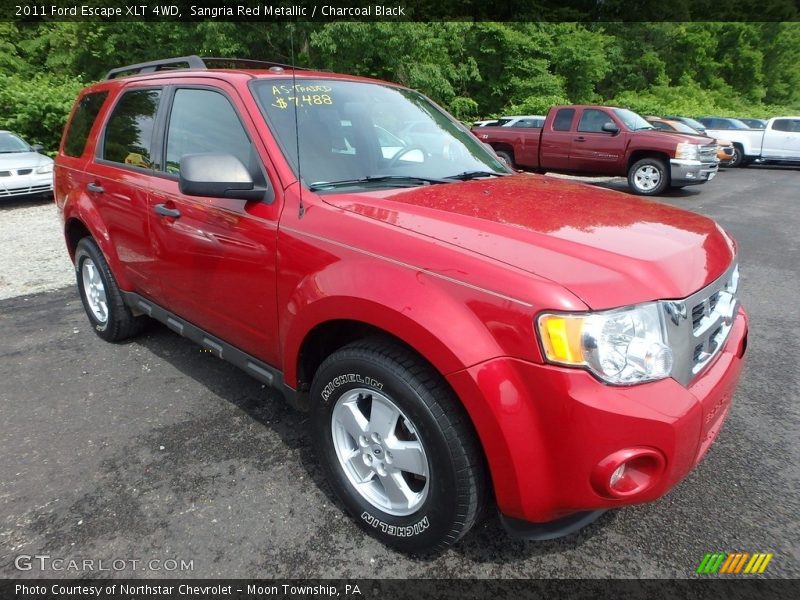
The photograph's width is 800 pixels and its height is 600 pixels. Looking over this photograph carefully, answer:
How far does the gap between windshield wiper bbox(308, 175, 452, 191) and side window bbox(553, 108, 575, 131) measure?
11155 millimetres

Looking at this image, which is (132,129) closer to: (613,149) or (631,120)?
(613,149)

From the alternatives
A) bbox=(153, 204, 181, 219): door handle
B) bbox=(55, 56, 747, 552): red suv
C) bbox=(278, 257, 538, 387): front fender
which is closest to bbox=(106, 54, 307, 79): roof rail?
bbox=(55, 56, 747, 552): red suv

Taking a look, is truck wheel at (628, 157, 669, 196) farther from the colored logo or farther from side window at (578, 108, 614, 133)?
the colored logo

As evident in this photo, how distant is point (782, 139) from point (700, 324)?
65.6 ft

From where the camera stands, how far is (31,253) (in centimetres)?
704

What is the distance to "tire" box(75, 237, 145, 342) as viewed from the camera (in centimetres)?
388

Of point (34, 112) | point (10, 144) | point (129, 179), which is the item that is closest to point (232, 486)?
point (129, 179)

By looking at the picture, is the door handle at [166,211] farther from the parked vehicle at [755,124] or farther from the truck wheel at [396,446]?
the parked vehicle at [755,124]

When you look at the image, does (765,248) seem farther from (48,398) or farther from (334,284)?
(48,398)

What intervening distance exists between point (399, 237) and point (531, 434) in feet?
2.68

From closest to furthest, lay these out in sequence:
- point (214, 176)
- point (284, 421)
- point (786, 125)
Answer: point (214, 176) → point (284, 421) → point (786, 125)

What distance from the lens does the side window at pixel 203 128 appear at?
2.67m

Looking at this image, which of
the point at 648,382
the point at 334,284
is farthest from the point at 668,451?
the point at 334,284

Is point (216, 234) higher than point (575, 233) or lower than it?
lower
